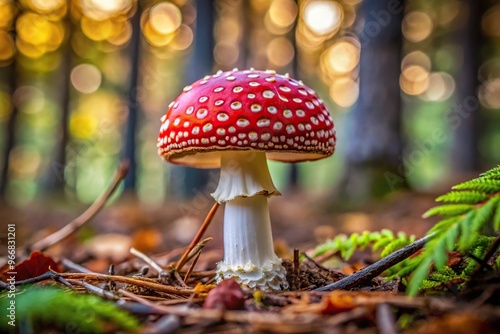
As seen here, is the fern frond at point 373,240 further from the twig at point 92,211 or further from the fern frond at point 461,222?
the twig at point 92,211

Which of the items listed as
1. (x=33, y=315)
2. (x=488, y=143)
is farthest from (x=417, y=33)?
(x=33, y=315)

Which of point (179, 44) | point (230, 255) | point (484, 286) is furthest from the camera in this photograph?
point (179, 44)

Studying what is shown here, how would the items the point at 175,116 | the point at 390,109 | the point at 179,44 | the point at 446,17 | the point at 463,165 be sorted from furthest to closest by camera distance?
the point at 179,44
the point at 446,17
the point at 463,165
the point at 390,109
the point at 175,116

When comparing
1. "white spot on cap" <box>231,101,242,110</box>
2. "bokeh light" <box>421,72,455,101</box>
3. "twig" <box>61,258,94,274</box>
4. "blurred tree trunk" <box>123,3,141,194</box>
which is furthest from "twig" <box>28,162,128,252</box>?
"bokeh light" <box>421,72,455,101</box>

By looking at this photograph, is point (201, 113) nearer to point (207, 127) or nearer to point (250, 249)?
point (207, 127)

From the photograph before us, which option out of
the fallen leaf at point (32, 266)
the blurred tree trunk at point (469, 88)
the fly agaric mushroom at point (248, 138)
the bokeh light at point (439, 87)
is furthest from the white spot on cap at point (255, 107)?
the bokeh light at point (439, 87)

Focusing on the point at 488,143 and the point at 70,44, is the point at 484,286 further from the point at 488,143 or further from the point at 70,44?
the point at 488,143
